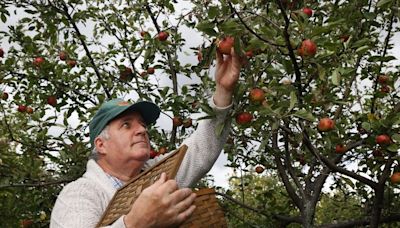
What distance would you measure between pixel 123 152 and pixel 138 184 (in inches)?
21.0

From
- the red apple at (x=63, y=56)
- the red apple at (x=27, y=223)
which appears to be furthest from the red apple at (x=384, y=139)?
the red apple at (x=27, y=223)

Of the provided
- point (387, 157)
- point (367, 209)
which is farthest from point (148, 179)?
point (367, 209)

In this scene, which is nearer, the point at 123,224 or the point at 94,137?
the point at 123,224

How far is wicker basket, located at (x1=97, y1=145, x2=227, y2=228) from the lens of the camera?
1.80m

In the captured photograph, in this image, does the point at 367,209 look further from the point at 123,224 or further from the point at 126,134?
the point at 123,224

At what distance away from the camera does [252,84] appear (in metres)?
2.69

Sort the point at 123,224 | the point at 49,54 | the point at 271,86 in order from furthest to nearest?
the point at 49,54 < the point at 271,86 < the point at 123,224

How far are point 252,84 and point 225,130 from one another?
26cm

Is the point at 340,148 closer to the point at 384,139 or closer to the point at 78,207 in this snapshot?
the point at 384,139

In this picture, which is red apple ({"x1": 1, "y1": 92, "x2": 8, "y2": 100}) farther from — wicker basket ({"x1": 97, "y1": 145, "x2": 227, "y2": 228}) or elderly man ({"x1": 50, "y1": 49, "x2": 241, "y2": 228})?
wicker basket ({"x1": 97, "y1": 145, "x2": 227, "y2": 228})

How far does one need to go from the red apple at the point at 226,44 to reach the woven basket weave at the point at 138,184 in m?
0.65

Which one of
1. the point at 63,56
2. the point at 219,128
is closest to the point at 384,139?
the point at 219,128

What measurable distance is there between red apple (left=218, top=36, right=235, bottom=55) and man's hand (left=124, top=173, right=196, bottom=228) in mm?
798

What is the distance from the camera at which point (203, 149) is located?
8.44 ft
